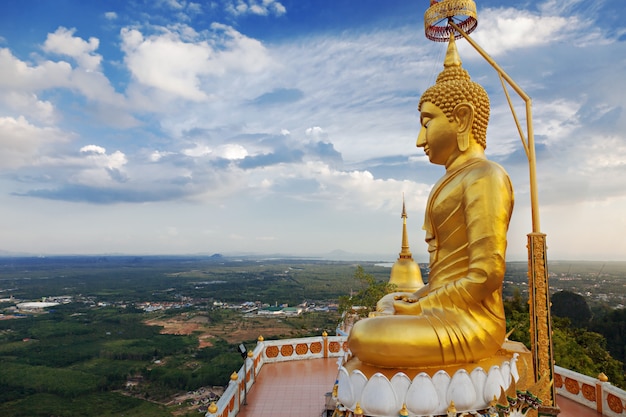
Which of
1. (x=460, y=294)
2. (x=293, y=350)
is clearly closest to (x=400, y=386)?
(x=460, y=294)

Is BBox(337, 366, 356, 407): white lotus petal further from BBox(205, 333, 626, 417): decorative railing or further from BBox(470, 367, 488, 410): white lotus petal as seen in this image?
BBox(470, 367, 488, 410): white lotus petal

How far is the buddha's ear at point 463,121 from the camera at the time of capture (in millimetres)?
6531

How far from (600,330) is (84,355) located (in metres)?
37.3

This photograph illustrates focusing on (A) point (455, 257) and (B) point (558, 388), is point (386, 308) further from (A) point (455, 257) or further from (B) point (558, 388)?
(B) point (558, 388)

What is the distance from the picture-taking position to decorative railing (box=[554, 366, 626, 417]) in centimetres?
667

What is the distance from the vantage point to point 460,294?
5.70 meters

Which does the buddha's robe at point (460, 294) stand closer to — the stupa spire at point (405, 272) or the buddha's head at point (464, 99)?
the buddha's head at point (464, 99)

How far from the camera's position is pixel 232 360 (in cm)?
3331

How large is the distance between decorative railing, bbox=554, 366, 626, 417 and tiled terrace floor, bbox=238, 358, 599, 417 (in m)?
0.14

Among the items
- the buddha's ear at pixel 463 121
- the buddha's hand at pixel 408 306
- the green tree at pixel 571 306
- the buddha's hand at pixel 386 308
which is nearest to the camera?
the buddha's hand at pixel 408 306

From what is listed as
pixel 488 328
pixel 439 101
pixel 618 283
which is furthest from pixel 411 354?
pixel 618 283

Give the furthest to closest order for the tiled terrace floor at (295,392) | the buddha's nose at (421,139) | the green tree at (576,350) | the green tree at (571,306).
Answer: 1. the green tree at (571,306)
2. the green tree at (576,350)
3. the tiled terrace floor at (295,392)
4. the buddha's nose at (421,139)

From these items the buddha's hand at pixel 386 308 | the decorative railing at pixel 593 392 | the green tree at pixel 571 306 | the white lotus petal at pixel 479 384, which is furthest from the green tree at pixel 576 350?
the green tree at pixel 571 306

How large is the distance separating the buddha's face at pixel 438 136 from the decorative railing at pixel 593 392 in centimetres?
440
